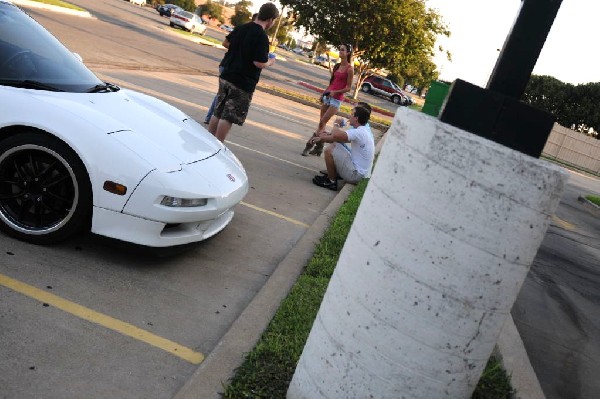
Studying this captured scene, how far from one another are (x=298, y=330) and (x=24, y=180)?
207 cm

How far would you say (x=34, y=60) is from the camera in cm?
426

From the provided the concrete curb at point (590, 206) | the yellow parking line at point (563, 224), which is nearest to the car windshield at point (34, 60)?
the yellow parking line at point (563, 224)

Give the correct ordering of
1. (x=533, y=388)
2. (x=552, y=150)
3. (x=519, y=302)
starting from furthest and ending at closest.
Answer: (x=552, y=150)
(x=519, y=302)
(x=533, y=388)

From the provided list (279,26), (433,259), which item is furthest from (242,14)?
(433,259)

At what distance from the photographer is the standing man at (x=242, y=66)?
6691 mm

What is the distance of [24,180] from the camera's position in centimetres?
366

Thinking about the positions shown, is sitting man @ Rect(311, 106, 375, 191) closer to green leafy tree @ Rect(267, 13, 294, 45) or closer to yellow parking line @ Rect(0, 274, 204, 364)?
green leafy tree @ Rect(267, 13, 294, 45)

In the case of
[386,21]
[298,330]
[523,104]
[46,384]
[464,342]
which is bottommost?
[46,384]

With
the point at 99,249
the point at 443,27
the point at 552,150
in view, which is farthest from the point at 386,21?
the point at 99,249

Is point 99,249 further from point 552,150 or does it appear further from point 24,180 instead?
point 552,150

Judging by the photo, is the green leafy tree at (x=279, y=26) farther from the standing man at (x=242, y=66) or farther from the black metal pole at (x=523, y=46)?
the black metal pole at (x=523, y=46)

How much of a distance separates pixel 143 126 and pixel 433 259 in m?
2.73

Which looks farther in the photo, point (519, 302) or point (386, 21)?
point (386, 21)

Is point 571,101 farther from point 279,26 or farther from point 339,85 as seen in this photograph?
point 339,85
